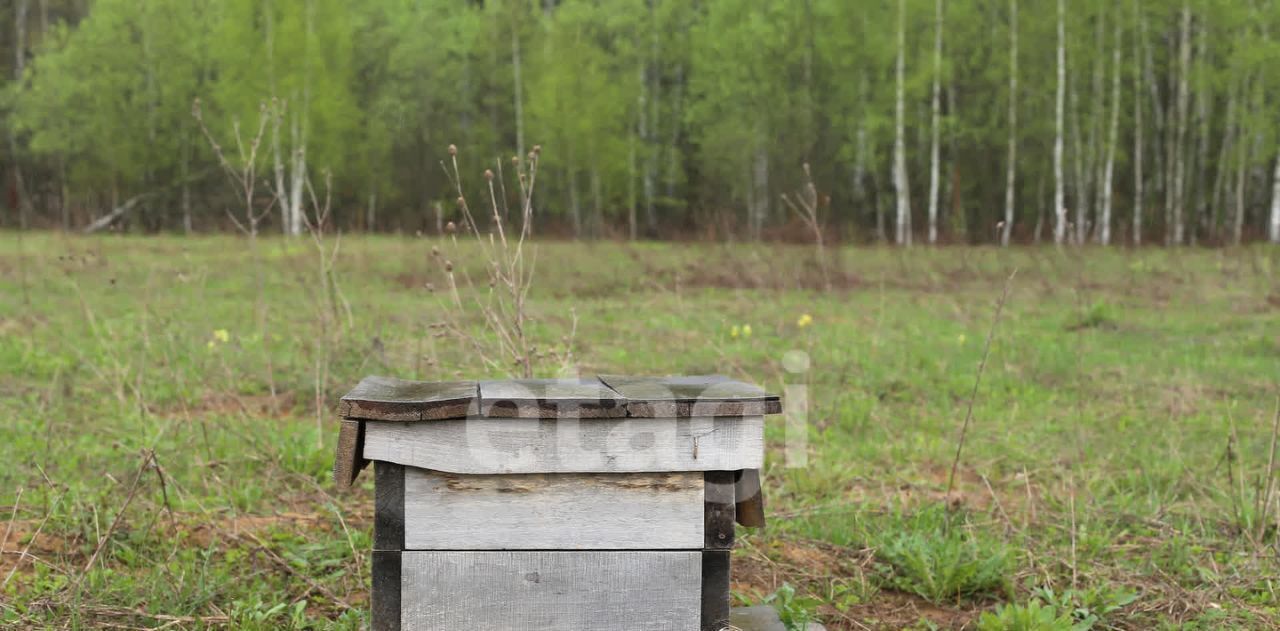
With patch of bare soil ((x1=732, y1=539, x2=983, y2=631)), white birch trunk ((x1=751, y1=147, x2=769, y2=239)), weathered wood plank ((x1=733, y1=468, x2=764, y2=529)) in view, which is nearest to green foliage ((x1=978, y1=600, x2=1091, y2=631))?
patch of bare soil ((x1=732, y1=539, x2=983, y2=631))

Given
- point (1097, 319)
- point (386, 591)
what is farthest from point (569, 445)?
point (1097, 319)

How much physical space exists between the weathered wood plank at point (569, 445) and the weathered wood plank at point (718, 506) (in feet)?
0.19

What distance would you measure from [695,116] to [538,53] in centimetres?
442

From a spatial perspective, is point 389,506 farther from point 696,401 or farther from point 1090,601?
point 1090,601

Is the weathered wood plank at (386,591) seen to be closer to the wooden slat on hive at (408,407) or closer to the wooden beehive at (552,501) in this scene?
the wooden beehive at (552,501)

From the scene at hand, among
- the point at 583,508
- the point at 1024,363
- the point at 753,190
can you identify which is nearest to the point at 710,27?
the point at 753,190

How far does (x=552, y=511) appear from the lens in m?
2.32

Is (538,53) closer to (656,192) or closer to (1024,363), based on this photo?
(656,192)

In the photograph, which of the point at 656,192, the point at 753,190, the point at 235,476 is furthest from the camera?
the point at 656,192

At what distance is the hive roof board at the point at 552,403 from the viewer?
220cm

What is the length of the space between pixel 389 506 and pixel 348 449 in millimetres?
152

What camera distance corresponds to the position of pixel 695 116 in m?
27.6

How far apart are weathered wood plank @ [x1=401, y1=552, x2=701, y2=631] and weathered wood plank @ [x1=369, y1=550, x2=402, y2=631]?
19 mm

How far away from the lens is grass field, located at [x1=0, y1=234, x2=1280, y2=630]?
323cm
